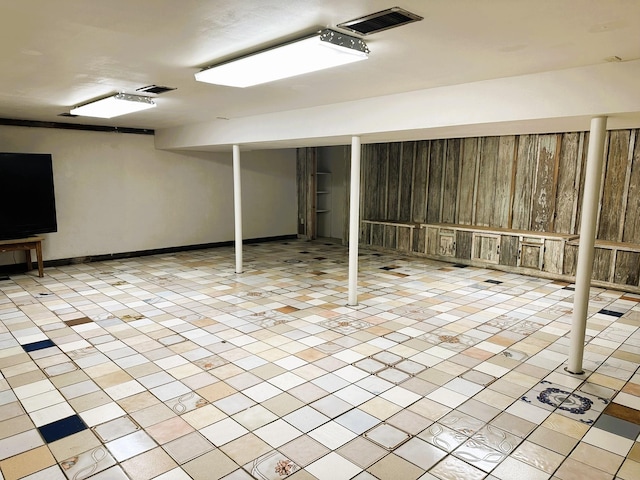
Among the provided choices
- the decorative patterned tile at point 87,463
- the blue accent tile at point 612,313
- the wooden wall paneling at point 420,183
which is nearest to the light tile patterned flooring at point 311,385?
the decorative patterned tile at point 87,463

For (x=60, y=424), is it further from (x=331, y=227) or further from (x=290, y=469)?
(x=331, y=227)

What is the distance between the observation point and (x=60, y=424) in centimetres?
292

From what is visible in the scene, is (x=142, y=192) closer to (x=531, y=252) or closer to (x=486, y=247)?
(x=486, y=247)

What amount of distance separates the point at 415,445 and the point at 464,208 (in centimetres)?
659

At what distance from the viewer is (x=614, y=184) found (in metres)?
6.65

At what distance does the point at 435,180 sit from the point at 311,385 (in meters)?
6.48

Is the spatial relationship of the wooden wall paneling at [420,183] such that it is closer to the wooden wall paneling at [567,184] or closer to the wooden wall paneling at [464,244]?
the wooden wall paneling at [464,244]

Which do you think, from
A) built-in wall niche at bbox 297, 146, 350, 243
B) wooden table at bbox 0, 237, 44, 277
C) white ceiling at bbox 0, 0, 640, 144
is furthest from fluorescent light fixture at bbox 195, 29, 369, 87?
built-in wall niche at bbox 297, 146, 350, 243

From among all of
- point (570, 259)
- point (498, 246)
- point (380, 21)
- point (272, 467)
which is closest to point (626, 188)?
point (570, 259)

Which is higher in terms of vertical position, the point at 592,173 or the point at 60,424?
the point at 592,173

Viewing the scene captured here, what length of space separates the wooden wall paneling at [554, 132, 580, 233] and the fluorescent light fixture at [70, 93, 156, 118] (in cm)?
646

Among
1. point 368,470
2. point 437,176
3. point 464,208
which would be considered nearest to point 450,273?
point 464,208

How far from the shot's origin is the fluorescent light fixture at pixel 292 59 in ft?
8.75

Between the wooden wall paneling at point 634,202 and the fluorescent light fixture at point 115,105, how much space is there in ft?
22.6
